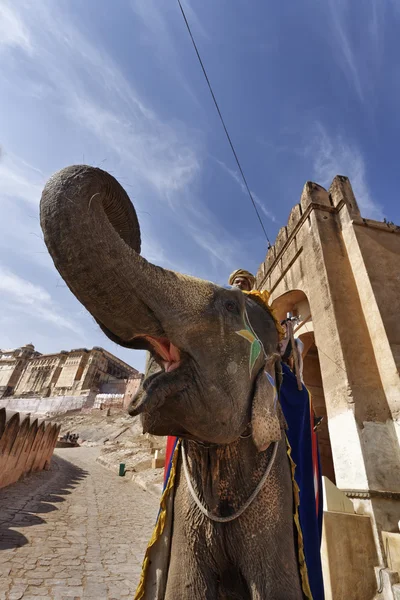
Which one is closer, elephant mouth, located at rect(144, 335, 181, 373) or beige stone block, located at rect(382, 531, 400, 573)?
elephant mouth, located at rect(144, 335, 181, 373)

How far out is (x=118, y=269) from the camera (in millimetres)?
1285

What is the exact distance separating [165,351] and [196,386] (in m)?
0.24

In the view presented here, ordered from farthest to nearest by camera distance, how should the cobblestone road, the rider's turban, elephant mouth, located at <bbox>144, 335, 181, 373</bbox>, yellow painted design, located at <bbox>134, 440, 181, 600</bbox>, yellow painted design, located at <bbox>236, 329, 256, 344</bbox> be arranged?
the cobblestone road, the rider's turban, yellow painted design, located at <bbox>134, 440, 181, 600</bbox>, yellow painted design, located at <bbox>236, 329, 256, 344</bbox>, elephant mouth, located at <bbox>144, 335, 181, 373</bbox>

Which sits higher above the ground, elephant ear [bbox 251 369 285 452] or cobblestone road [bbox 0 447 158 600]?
elephant ear [bbox 251 369 285 452]

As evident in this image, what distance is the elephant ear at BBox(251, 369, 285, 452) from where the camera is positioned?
157cm

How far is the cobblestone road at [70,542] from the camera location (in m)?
4.00

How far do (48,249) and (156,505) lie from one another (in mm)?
11368

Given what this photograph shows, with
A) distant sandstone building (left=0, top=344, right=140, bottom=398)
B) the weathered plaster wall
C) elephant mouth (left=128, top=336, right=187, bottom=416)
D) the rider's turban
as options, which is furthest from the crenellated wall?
distant sandstone building (left=0, top=344, right=140, bottom=398)

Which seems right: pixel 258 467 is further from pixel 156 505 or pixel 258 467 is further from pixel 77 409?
pixel 77 409

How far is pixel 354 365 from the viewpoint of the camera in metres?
5.75

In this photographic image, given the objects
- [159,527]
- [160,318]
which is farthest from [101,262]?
[159,527]

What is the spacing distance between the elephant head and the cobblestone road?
3.99 m

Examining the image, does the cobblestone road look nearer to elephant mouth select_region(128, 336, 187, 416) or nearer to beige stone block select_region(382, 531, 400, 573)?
beige stone block select_region(382, 531, 400, 573)

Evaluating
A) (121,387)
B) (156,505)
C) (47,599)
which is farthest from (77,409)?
(47,599)
